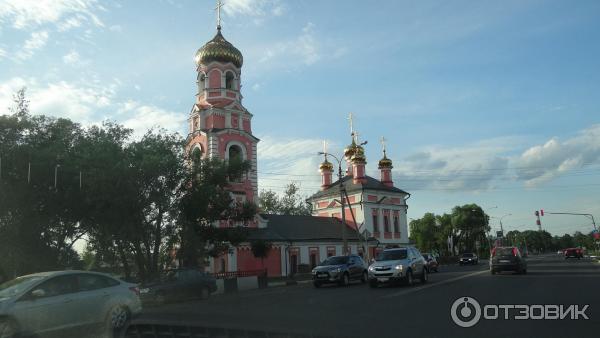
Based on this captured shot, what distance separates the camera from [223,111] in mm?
41969

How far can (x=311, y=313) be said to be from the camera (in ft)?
44.7

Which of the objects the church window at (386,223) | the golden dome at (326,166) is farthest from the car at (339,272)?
the golden dome at (326,166)

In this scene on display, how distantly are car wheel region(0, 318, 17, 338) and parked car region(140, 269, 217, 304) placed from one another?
13.0 metres

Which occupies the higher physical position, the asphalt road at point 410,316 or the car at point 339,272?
the car at point 339,272

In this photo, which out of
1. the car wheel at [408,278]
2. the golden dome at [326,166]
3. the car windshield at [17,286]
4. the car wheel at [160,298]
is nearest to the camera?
the car windshield at [17,286]

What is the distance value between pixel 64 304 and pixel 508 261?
24.5 metres

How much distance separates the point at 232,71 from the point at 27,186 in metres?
23.6

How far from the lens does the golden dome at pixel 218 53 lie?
42.2m

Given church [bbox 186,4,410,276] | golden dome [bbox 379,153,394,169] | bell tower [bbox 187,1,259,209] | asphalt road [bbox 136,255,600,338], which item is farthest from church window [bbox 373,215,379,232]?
asphalt road [bbox 136,255,600,338]

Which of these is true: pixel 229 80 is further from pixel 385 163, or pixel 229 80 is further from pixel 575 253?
pixel 575 253

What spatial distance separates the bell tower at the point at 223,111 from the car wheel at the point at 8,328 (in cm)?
3220

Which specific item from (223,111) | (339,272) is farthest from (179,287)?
(223,111)

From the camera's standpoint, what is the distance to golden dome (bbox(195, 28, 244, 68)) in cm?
4222

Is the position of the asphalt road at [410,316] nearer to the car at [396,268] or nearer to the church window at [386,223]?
the car at [396,268]
